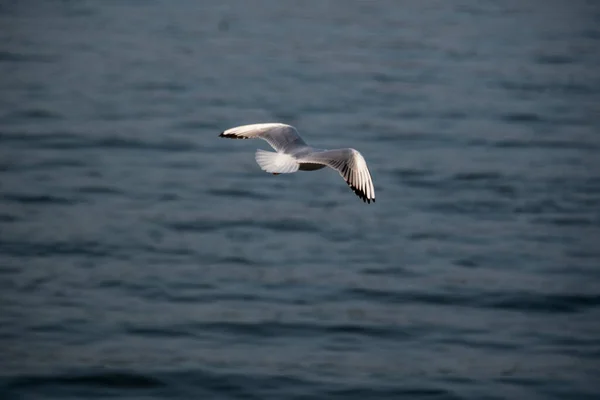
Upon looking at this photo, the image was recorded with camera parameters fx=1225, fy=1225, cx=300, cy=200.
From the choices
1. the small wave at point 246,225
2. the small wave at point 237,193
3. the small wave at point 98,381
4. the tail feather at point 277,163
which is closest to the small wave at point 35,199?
the small wave at point 246,225

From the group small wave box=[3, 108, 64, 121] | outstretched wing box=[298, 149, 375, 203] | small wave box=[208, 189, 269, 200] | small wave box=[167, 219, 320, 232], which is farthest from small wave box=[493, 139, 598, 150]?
outstretched wing box=[298, 149, 375, 203]

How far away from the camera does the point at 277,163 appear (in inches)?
335

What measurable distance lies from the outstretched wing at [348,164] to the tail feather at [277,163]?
9 centimetres

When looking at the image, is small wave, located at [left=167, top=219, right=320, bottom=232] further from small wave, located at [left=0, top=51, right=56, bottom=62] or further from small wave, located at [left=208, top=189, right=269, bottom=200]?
small wave, located at [left=0, top=51, right=56, bottom=62]

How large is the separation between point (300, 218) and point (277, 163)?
4.62 meters

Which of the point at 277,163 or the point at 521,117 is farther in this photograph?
the point at 521,117

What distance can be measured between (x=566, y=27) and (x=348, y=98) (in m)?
7.54

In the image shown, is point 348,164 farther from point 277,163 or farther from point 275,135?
point 275,135

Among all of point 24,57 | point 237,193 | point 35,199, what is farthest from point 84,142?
point 24,57

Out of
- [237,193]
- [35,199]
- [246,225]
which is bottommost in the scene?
[246,225]

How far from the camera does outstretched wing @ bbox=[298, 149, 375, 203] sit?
8453 mm

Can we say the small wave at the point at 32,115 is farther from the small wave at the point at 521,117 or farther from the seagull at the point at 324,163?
the seagull at the point at 324,163

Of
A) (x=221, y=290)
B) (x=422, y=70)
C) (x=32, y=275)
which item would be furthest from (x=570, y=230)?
(x=422, y=70)

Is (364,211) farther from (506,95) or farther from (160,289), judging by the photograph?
(506,95)
